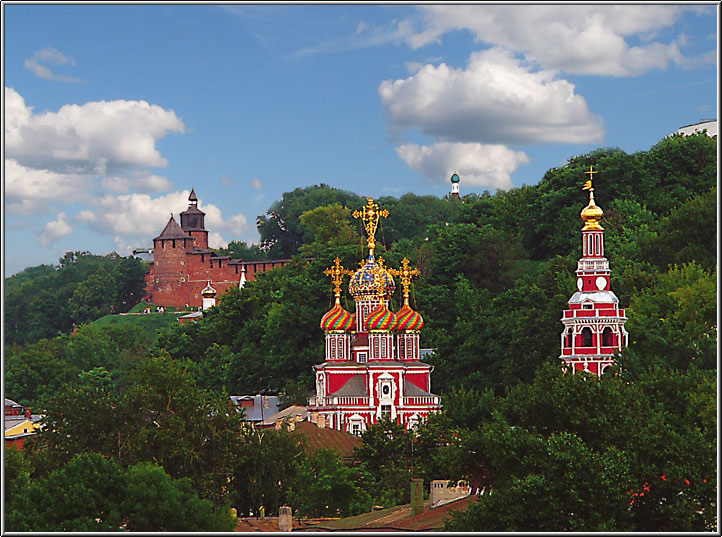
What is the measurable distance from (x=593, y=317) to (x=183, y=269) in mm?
75567

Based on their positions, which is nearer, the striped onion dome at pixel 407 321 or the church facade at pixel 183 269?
the striped onion dome at pixel 407 321

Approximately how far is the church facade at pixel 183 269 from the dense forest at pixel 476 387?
43.2ft

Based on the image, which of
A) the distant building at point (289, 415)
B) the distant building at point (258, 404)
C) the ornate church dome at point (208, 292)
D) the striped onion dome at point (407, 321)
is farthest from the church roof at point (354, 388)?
the ornate church dome at point (208, 292)

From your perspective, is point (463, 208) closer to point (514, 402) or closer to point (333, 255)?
point (333, 255)

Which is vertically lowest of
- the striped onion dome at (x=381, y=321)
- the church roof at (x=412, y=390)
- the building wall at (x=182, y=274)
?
the church roof at (x=412, y=390)

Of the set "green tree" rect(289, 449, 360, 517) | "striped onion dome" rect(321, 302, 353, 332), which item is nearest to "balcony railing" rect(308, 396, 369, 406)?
"striped onion dome" rect(321, 302, 353, 332)

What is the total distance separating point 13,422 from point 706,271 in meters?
30.7

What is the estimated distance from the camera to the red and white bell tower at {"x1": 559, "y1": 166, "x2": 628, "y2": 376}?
43500 millimetres

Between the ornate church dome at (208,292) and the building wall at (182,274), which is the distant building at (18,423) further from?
the building wall at (182,274)

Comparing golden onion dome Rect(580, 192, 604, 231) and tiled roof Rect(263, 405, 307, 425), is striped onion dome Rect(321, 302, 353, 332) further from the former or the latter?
golden onion dome Rect(580, 192, 604, 231)

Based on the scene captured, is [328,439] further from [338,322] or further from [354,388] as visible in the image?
[338,322]

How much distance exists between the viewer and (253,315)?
74812 millimetres

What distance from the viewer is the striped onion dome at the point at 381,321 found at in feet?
172

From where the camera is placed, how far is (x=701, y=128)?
7519 centimetres
